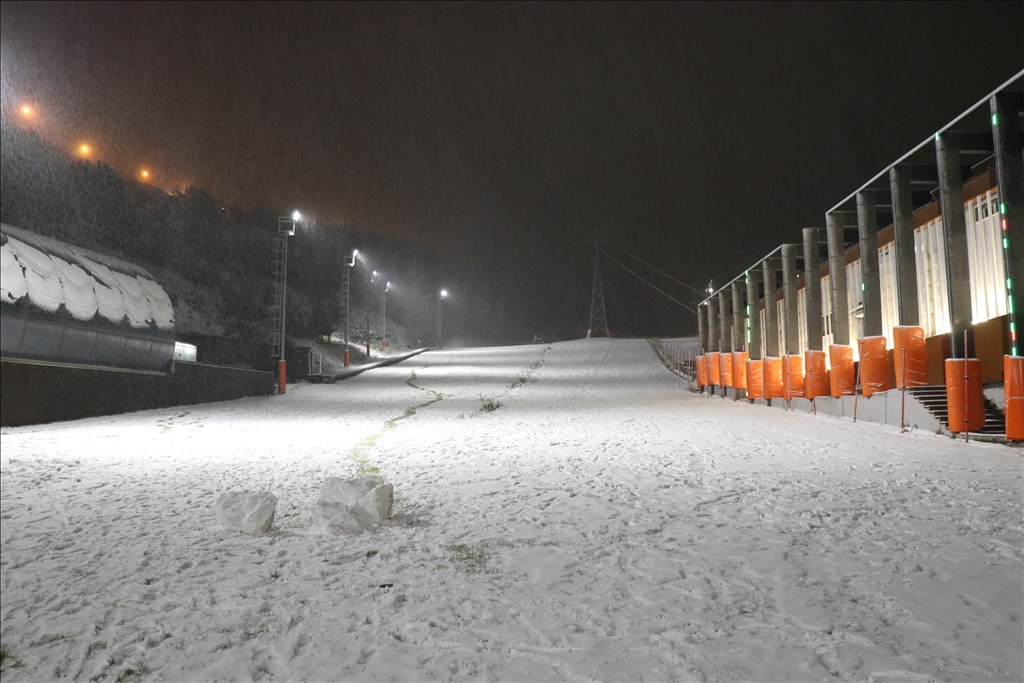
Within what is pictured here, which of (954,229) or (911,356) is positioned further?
(911,356)

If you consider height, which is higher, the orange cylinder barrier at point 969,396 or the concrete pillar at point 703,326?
the concrete pillar at point 703,326

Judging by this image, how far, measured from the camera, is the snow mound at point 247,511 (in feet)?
21.3

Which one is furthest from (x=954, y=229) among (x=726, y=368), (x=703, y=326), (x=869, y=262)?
(x=703, y=326)

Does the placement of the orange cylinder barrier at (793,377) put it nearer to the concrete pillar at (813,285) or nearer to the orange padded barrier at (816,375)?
the orange padded barrier at (816,375)

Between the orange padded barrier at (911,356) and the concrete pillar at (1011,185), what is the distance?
2.57 m

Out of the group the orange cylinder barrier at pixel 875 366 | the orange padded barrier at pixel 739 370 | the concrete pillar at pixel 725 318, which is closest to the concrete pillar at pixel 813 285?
the orange padded barrier at pixel 739 370

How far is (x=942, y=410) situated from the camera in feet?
42.4

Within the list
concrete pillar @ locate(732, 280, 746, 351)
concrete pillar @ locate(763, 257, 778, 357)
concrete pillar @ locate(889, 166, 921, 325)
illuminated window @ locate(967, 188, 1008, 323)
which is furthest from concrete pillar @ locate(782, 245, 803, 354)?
concrete pillar @ locate(889, 166, 921, 325)

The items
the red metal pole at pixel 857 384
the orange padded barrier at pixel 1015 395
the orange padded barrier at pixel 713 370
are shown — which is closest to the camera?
the orange padded barrier at pixel 1015 395

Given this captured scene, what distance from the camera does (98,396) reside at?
1739 centimetres

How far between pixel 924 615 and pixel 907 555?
107 centimetres

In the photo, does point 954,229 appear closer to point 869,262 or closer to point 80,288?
point 869,262

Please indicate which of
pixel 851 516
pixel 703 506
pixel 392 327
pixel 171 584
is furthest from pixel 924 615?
pixel 392 327

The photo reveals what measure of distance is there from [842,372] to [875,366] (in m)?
1.22
